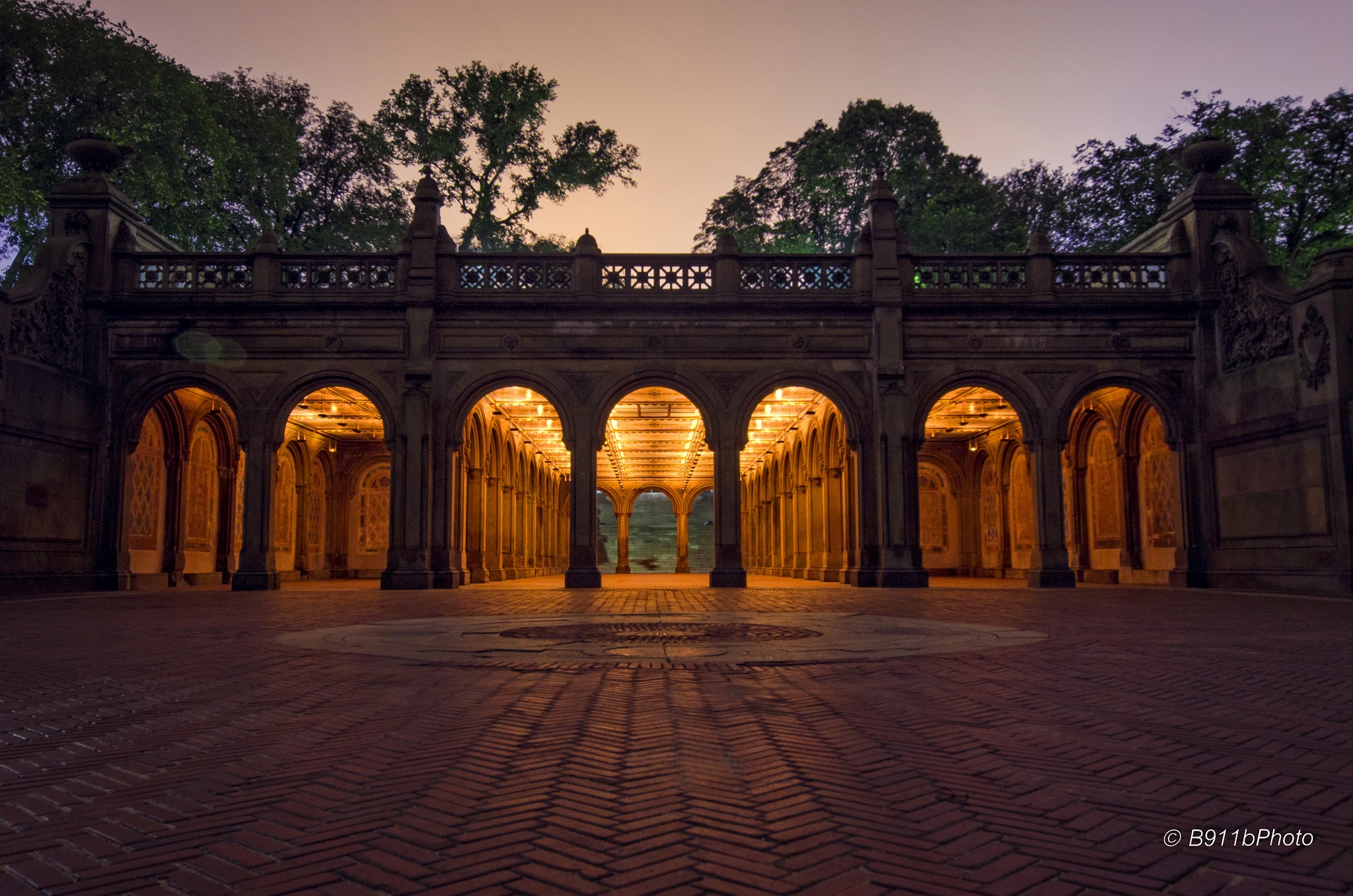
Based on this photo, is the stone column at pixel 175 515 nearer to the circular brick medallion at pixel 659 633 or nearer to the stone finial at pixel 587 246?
the stone finial at pixel 587 246

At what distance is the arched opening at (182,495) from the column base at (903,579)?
1730 centimetres

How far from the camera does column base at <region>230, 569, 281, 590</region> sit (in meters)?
22.1

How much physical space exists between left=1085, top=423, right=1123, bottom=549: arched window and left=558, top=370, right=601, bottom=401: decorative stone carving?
565 inches

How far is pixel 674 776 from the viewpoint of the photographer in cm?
374

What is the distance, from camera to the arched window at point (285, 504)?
102 feet

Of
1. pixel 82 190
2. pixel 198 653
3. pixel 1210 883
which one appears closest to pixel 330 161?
pixel 82 190

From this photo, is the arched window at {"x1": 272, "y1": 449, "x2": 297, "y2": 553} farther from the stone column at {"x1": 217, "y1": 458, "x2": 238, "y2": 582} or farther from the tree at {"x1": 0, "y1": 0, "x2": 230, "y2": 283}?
the tree at {"x1": 0, "y1": 0, "x2": 230, "y2": 283}

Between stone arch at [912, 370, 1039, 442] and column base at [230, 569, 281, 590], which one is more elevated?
stone arch at [912, 370, 1039, 442]

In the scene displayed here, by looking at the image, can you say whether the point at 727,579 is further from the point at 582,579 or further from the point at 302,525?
the point at 302,525

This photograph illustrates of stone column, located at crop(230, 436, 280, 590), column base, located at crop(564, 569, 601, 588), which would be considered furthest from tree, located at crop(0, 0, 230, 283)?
column base, located at crop(564, 569, 601, 588)

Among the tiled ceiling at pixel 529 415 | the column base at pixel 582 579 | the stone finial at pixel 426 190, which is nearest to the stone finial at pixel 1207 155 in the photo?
the tiled ceiling at pixel 529 415

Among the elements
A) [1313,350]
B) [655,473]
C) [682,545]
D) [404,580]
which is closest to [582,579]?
[404,580]

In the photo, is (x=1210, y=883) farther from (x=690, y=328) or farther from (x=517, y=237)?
(x=517, y=237)

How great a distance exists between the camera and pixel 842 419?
23.3m
